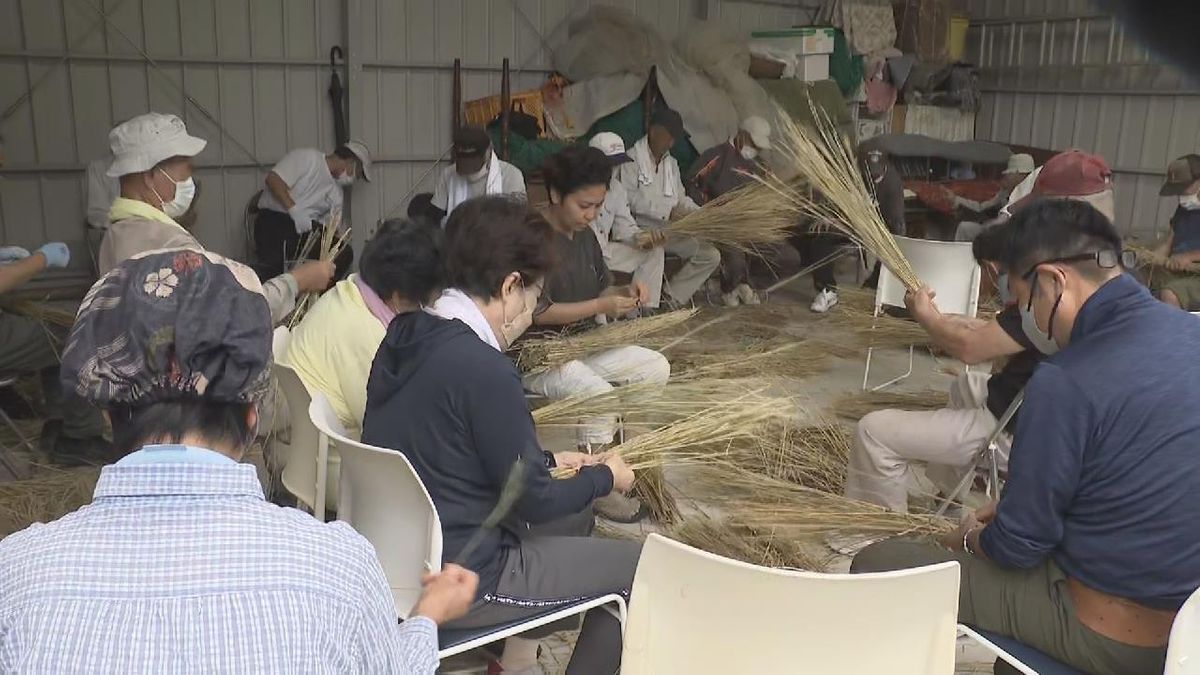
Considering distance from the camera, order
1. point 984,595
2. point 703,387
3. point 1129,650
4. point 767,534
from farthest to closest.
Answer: point 703,387
point 767,534
point 984,595
point 1129,650


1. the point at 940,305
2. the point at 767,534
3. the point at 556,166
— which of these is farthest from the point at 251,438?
the point at 940,305

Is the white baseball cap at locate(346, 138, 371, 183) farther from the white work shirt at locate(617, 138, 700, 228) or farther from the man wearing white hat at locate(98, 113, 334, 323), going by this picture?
the man wearing white hat at locate(98, 113, 334, 323)

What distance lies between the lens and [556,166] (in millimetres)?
3127

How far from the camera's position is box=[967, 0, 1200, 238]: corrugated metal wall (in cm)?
768

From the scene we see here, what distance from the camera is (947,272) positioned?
3.88m

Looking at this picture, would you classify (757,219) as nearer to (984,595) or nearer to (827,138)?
(827,138)

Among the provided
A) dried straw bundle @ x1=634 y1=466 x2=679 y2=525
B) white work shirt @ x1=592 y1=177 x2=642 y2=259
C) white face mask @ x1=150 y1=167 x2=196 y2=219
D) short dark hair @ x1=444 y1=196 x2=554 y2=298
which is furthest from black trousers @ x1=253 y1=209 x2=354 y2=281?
short dark hair @ x1=444 y1=196 x2=554 y2=298

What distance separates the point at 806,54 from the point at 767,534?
5905 mm

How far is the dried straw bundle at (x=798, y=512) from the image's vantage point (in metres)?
2.24

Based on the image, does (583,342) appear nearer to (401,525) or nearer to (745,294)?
(401,525)

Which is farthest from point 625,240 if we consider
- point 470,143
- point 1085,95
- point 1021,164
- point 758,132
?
point 1085,95

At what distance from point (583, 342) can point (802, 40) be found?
209 inches

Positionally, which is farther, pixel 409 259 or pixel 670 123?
pixel 670 123

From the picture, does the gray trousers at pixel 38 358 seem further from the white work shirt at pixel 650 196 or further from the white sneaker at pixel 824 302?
the white sneaker at pixel 824 302
